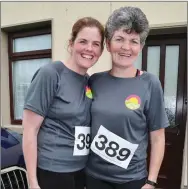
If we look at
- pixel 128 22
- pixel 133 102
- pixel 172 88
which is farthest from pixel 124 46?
pixel 172 88

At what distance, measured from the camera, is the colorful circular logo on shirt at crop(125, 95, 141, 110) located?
1.15m

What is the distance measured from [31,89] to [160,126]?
71 centimetres

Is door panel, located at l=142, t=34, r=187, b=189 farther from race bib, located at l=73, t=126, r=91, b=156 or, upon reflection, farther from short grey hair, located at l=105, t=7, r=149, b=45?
race bib, located at l=73, t=126, r=91, b=156

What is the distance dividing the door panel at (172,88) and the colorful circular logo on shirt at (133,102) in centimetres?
190

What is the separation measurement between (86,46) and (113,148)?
0.57m

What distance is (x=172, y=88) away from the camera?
9.64ft

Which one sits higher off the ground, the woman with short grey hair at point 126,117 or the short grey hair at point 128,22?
the short grey hair at point 128,22

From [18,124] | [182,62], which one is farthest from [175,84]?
[18,124]

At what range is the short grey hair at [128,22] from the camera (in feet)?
3.80

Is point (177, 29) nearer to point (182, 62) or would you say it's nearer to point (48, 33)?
point (182, 62)

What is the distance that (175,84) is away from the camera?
2918 mm

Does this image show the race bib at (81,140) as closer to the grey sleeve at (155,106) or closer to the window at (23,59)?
the grey sleeve at (155,106)

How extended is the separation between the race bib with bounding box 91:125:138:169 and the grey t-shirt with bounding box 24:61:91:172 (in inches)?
3.5

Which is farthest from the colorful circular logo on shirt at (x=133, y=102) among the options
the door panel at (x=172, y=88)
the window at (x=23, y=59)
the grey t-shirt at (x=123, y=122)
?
the window at (x=23, y=59)
